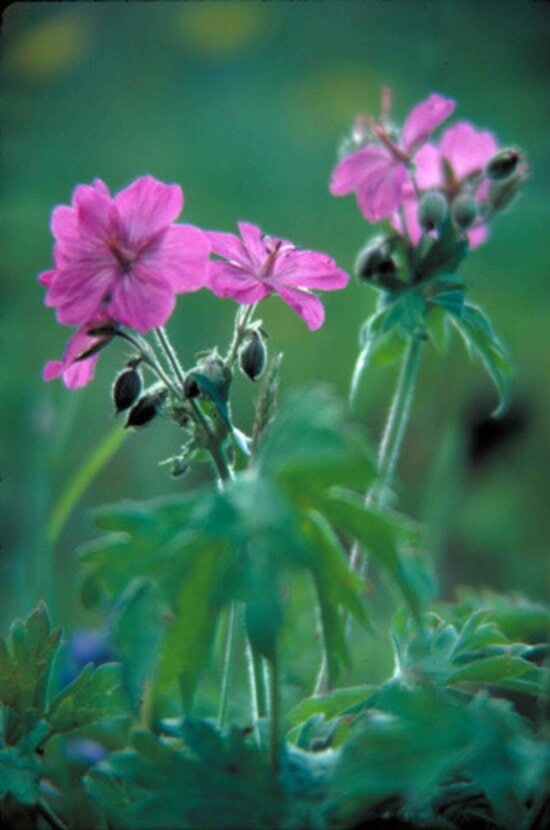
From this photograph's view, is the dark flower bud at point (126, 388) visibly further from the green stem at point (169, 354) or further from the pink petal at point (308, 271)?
the pink petal at point (308, 271)

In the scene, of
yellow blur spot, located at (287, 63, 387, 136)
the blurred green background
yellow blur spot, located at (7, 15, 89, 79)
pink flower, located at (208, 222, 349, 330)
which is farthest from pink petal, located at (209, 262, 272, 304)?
yellow blur spot, located at (287, 63, 387, 136)

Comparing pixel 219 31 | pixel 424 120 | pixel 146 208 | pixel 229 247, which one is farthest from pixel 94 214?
pixel 219 31

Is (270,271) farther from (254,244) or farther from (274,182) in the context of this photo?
(274,182)

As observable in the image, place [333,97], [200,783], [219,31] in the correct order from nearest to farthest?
1. [200,783]
2. [219,31]
3. [333,97]

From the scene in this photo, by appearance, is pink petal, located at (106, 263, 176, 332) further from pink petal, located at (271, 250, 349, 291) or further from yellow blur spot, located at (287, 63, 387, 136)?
yellow blur spot, located at (287, 63, 387, 136)

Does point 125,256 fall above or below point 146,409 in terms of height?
above
